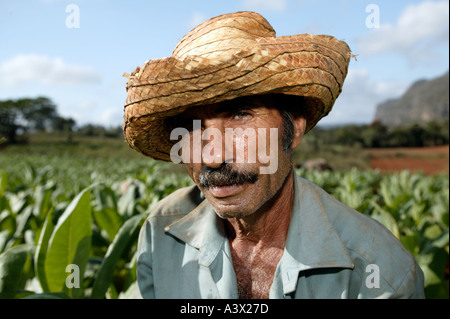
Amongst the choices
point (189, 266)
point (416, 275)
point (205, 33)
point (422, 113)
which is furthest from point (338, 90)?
point (422, 113)

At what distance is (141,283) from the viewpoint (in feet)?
5.21

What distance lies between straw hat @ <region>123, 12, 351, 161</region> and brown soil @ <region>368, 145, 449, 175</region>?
35.9 metres

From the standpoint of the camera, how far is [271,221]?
1.53m

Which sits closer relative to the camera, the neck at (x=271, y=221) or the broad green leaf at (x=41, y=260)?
the neck at (x=271, y=221)

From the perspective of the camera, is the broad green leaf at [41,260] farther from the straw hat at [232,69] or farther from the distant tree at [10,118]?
the distant tree at [10,118]

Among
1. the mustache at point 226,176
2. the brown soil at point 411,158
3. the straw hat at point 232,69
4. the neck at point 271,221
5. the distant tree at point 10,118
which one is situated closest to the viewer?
the straw hat at point 232,69

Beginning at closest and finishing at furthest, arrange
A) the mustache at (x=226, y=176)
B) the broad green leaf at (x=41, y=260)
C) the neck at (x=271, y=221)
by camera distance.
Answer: the mustache at (x=226, y=176) < the neck at (x=271, y=221) < the broad green leaf at (x=41, y=260)

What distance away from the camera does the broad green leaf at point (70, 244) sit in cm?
159

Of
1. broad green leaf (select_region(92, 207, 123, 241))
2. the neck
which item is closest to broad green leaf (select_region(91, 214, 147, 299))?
the neck

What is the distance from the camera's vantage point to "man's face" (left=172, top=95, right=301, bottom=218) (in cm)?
128

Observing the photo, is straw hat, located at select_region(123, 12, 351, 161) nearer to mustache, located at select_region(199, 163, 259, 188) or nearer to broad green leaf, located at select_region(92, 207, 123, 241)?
mustache, located at select_region(199, 163, 259, 188)

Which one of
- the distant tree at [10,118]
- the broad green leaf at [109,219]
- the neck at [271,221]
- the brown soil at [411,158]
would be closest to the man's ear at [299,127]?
the neck at [271,221]

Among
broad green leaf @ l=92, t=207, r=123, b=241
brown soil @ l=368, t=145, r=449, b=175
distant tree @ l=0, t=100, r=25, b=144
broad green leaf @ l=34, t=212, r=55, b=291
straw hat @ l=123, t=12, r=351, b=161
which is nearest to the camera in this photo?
straw hat @ l=123, t=12, r=351, b=161
